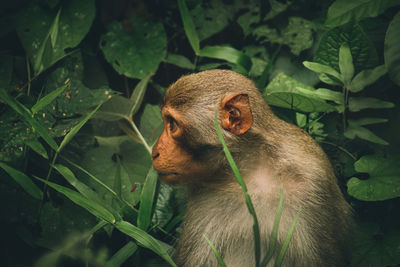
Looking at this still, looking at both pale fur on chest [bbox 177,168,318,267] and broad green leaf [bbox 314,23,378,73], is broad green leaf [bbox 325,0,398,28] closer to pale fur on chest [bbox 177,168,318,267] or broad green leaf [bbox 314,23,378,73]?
broad green leaf [bbox 314,23,378,73]

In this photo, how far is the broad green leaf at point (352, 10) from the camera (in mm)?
2308

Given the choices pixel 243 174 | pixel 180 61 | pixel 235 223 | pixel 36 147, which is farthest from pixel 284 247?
pixel 180 61

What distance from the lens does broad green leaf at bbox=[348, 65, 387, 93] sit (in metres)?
2.31

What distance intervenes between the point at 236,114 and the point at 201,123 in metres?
0.18

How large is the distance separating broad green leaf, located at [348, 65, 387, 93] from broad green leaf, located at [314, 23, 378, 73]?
6cm

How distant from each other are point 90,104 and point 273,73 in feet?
4.78

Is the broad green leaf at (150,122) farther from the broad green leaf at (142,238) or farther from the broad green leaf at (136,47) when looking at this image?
the broad green leaf at (142,238)

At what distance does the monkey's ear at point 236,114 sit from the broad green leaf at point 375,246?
3.26 ft

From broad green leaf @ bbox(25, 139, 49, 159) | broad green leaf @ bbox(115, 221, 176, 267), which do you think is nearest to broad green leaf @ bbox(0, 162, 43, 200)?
broad green leaf @ bbox(25, 139, 49, 159)

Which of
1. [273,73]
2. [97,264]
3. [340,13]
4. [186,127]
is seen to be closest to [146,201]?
[97,264]

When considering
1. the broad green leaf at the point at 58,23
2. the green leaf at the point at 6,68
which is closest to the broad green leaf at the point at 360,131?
the broad green leaf at the point at 58,23

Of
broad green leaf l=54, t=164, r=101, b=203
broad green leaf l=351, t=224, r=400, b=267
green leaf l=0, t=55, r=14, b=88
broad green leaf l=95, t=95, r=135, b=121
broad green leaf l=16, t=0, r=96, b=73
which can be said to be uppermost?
broad green leaf l=16, t=0, r=96, b=73

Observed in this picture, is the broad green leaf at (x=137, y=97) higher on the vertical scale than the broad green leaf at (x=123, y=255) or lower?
higher

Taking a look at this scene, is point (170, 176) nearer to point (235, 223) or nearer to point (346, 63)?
point (235, 223)
